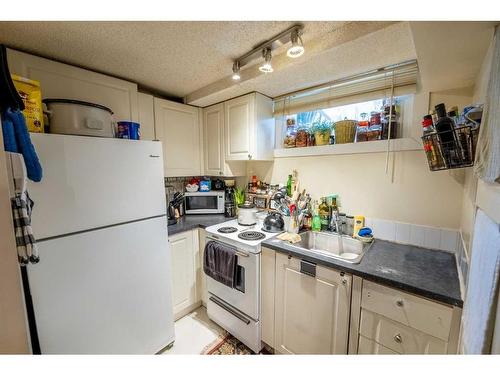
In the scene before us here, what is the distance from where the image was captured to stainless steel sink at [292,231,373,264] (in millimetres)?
1440

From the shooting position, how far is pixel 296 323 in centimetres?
128

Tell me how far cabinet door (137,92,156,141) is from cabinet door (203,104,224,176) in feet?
1.82

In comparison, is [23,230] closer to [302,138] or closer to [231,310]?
[231,310]

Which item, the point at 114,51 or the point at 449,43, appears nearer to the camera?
the point at 449,43

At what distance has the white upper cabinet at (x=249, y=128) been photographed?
179 cm

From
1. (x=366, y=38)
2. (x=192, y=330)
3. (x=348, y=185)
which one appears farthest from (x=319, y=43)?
(x=192, y=330)

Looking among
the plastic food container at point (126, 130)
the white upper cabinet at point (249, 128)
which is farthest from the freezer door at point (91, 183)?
the white upper cabinet at point (249, 128)

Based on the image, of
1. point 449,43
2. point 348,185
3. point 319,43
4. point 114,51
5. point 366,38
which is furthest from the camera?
point 348,185

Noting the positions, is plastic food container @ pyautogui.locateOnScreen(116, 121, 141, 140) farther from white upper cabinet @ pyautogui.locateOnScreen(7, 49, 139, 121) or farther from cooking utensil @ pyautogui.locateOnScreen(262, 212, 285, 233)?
cooking utensil @ pyautogui.locateOnScreen(262, 212, 285, 233)

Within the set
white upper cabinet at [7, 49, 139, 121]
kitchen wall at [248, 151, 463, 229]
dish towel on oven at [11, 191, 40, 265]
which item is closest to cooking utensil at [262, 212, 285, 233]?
kitchen wall at [248, 151, 463, 229]

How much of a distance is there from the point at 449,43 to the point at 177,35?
1.24 m

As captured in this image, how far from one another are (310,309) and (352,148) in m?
1.17
